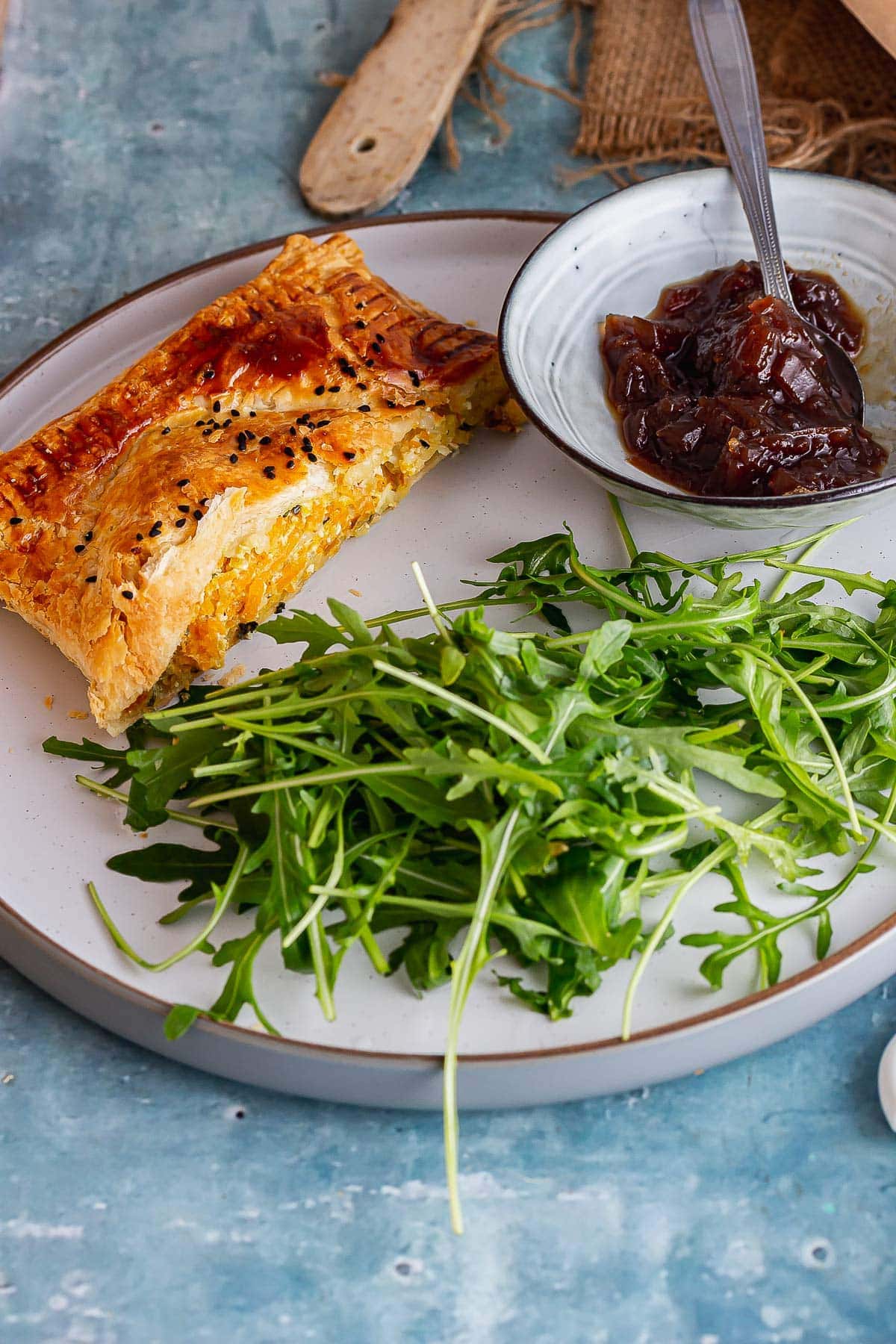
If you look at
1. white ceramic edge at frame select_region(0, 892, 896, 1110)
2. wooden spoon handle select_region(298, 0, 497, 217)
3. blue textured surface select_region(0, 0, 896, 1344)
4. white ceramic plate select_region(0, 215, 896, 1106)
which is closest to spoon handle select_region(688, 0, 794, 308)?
white ceramic plate select_region(0, 215, 896, 1106)

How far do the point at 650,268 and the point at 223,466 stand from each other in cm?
153

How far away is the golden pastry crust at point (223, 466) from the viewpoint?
123 inches

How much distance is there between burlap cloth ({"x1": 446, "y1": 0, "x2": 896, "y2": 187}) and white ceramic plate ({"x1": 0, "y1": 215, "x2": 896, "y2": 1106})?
168 centimetres

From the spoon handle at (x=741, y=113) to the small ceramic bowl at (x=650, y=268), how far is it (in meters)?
0.10

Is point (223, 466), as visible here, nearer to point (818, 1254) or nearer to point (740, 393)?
point (740, 393)

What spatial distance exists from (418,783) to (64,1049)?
101 cm

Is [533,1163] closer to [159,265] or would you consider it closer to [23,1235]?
[23,1235]

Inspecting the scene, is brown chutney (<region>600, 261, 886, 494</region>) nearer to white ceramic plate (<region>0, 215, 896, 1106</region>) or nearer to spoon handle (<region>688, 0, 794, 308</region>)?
spoon handle (<region>688, 0, 794, 308</region>)

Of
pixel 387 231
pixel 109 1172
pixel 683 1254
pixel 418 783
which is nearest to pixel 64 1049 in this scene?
pixel 109 1172

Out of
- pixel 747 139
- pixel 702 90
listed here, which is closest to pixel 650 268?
pixel 747 139

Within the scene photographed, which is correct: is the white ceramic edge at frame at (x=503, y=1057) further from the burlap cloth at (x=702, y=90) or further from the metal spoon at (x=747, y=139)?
the burlap cloth at (x=702, y=90)

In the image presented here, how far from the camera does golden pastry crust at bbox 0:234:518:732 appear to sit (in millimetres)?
3113

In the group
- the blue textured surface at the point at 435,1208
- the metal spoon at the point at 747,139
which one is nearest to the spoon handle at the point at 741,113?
the metal spoon at the point at 747,139

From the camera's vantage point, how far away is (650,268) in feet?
12.6
